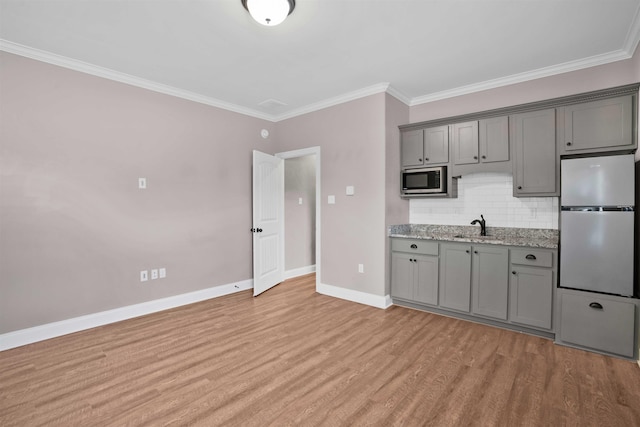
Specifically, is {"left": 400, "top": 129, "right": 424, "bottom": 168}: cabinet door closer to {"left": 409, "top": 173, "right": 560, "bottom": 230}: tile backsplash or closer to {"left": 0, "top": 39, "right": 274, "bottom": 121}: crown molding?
{"left": 409, "top": 173, "right": 560, "bottom": 230}: tile backsplash

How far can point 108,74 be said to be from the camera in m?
3.38

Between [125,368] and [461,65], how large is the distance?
428 centimetres

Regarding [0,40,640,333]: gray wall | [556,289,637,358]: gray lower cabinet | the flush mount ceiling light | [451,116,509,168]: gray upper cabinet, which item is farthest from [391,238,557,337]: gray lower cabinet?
the flush mount ceiling light

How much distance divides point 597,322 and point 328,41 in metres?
3.47

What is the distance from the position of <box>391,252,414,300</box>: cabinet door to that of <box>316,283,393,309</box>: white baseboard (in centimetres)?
17

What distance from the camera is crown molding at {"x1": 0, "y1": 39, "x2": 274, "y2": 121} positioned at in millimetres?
2859

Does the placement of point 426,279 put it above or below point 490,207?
below

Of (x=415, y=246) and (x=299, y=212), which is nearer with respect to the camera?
(x=415, y=246)

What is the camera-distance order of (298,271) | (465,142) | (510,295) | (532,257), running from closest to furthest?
(532,257), (510,295), (465,142), (298,271)

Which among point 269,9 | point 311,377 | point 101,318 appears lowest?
point 311,377

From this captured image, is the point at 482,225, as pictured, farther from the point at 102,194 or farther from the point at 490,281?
the point at 102,194

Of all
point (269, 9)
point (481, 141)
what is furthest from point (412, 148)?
point (269, 9)

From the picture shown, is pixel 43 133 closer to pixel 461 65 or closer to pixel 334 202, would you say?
pixel 334 202

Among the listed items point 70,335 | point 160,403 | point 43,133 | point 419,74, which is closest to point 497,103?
point 419,74
